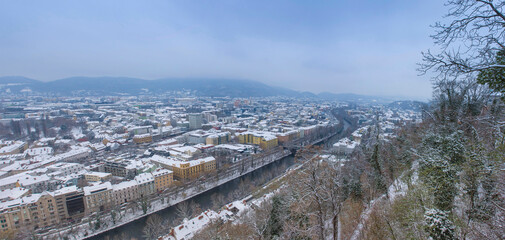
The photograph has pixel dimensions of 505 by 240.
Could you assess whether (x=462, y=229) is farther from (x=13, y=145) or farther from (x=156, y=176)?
(x=13, y=145)

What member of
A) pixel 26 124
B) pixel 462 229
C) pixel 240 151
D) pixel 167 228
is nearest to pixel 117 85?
pixel 26 124

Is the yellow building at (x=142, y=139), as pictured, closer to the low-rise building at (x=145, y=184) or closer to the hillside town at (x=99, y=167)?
the hillside town at (x=99, y=167)

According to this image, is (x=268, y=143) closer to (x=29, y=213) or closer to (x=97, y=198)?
(x=97, y=198)

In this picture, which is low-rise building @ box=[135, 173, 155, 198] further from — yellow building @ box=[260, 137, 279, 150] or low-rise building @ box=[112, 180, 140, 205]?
yellow building @ box=[260, 137, 279, 150]

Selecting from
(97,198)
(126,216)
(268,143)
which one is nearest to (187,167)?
(126,216)

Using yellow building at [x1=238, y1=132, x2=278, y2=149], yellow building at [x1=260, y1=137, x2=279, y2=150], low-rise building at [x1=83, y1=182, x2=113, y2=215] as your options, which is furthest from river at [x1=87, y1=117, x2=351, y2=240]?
yellow building at [x1=238, y1=132, x2=278, y2=149]

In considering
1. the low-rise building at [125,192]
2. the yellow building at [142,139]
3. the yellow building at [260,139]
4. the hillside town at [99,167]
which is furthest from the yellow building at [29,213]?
the yellow building at [260,139]
